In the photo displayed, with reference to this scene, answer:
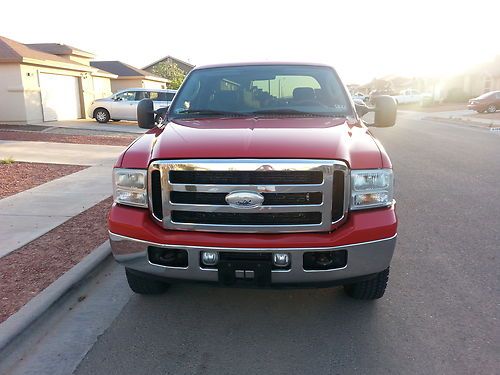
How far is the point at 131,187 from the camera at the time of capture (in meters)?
3.14

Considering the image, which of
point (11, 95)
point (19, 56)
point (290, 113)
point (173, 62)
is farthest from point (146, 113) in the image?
point (173, 62)

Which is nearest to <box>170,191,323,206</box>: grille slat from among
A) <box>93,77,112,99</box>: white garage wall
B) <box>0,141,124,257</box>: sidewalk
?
<box>0,141,124,257</box>: sidewalk

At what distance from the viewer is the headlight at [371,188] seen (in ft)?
9.73

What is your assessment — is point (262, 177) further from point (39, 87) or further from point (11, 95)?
point (39, 87)

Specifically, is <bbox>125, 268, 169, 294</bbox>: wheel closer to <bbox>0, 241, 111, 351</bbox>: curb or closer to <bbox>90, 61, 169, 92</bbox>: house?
<bbox>0, 241, 111, 351</bbox>: curb

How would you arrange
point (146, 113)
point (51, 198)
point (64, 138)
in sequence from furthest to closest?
→ point (64, 138), point (51, 198), point (146, 113)

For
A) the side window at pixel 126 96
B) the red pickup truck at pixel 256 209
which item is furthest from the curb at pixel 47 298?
the side window at pixel 126 96

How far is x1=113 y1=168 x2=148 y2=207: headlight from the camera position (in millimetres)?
3090

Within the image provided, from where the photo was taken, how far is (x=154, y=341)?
314 cm

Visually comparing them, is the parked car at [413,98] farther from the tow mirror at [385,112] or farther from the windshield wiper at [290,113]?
the windshield wiper at [290,113]

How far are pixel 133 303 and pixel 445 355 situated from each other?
2343 millimetres

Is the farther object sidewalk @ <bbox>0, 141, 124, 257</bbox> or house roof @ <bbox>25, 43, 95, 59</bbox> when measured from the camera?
house roof @ <bbox>25, 43, 95, 59</bbox>

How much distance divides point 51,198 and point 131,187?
4.29 meters

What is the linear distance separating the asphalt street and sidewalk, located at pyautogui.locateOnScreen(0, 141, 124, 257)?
1.47 meters
